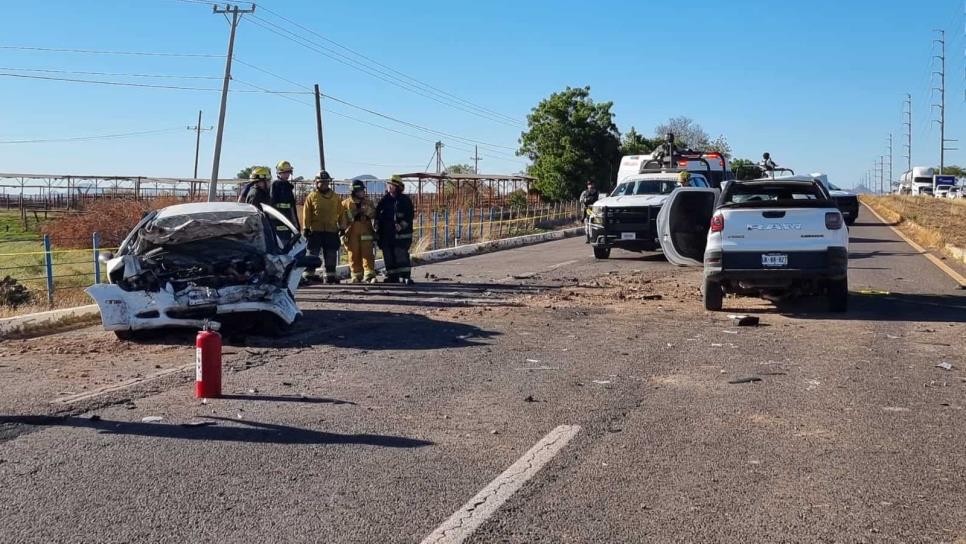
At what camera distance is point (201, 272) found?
10.4 m

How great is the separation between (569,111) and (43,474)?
53.7 m

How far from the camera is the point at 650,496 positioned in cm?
490

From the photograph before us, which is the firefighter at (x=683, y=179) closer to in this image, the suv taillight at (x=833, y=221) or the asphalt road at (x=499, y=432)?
the suv taillight at (x=833, y=221)

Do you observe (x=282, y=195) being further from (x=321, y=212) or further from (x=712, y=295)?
(x=712, y=295)

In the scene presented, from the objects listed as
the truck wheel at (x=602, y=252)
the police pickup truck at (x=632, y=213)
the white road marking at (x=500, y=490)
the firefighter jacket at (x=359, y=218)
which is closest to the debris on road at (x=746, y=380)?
the white road marking at (x=500, y=490)

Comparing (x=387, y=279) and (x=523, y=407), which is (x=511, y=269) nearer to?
(x=387, y=279)

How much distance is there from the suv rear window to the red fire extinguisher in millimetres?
7608

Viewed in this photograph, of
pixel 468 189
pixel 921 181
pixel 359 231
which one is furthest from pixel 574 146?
pixel 921 181

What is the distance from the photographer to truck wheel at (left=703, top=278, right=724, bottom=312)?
12352 millimetres

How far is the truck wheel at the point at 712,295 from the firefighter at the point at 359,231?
6.18m

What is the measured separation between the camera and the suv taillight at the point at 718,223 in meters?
12.2

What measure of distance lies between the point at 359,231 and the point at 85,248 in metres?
14.0

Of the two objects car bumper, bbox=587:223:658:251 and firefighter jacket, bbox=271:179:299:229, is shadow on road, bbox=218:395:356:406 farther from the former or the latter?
car bumper, bbox=587:223:658:251

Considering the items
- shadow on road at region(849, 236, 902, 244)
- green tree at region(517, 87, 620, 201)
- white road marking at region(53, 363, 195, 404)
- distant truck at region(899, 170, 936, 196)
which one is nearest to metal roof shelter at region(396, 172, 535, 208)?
green tree at region(517, 87, 620, 201)
